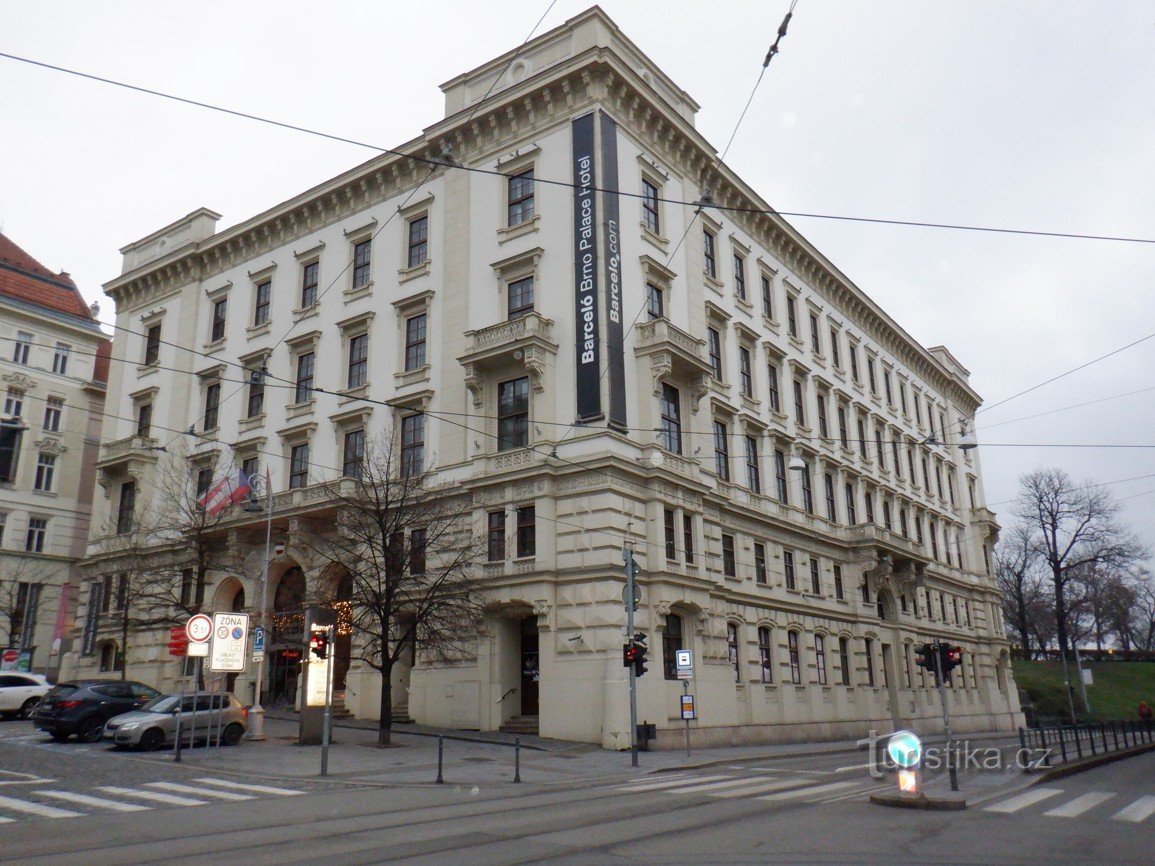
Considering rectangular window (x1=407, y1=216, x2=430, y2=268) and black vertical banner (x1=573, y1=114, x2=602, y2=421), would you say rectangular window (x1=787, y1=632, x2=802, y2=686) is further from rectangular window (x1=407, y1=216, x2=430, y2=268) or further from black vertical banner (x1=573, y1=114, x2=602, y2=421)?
rectangular window (x1=407, y1=216, x2=430, y2=268)

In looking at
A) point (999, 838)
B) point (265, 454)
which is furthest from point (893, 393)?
point (999, 838)

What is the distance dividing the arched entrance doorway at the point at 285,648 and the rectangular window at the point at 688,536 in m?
14.6

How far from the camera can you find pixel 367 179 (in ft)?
127

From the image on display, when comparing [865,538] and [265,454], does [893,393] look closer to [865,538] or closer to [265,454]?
[865,538]

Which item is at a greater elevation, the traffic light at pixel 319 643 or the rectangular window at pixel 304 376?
the rectangular window at pixel 304 376

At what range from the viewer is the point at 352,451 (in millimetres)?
36438

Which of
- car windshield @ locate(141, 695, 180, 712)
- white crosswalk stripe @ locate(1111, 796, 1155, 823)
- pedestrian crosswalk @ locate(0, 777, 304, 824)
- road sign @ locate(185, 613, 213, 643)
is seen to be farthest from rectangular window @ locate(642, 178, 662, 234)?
white crosswalk stripe @ locate(1111, 796, 1155, 823)

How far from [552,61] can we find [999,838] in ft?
96.9

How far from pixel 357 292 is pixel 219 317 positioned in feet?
33.1

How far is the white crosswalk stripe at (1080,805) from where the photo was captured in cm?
1368

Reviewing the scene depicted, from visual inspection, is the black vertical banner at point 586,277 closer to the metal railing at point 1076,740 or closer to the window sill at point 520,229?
the window sill at point 520,229

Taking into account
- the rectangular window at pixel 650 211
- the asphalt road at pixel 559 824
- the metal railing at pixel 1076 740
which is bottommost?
the asphalt road at pixel 559 824

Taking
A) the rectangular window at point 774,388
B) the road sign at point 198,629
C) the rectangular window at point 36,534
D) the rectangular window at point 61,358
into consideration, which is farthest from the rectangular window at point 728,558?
the rectangular window at point 61,358

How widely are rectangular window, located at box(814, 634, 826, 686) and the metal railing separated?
10.6 m
